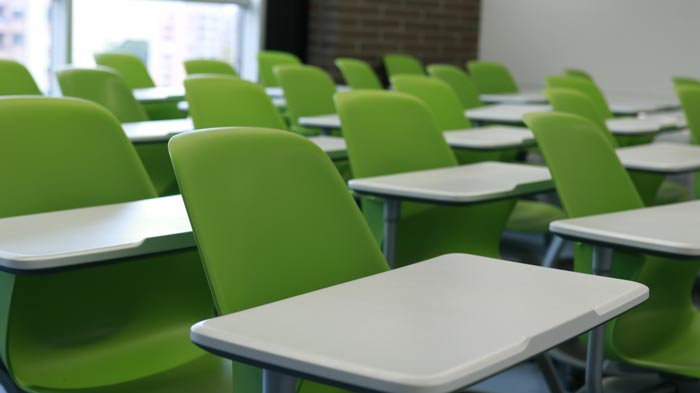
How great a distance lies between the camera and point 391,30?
8.30 m

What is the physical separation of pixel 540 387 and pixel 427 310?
1814 mm

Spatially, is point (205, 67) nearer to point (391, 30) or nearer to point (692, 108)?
point (692, 108)

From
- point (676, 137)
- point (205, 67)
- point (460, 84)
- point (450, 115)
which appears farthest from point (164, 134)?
point (676, 137)

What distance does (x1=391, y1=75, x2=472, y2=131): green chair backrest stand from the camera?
13.7 feet

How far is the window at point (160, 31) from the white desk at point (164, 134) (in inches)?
109

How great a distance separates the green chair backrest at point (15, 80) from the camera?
3.46m

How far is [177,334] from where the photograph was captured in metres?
2.15

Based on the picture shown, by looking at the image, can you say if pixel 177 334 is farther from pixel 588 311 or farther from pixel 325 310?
pixel 588 311

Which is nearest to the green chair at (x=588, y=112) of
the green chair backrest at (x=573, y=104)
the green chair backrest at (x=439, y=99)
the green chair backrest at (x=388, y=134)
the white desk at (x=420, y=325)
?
the green chair backrest at (x=573, y=104)

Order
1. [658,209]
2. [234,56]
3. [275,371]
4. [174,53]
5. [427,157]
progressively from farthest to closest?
[234,56], [174,53], [427,157], [658,209], [275,371]

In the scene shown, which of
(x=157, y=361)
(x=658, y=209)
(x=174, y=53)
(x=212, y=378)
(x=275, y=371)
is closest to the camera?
(x=275, y=371)

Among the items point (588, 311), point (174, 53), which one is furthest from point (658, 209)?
point (174, 53)

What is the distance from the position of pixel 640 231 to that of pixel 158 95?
9.52ft

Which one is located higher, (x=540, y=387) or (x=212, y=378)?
(x=212, y=378)
